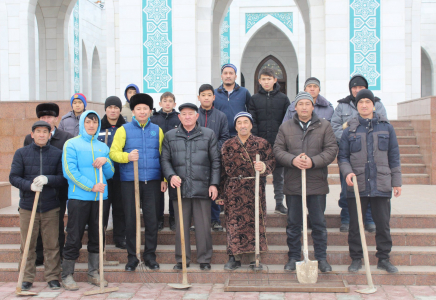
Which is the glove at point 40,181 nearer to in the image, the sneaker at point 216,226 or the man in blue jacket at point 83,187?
the man in blue jacket at point 83,187

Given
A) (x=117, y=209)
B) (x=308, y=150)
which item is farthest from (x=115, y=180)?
(x=308, y=150)

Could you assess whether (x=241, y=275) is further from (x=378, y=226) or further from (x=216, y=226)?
(x=378, y=226)

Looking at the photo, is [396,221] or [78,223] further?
[396,221]

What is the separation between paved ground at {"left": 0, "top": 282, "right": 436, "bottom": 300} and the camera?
13.1 ft

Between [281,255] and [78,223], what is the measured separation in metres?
1.97

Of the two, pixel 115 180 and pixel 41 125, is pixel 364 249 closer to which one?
pixel 115 180

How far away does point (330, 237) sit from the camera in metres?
4.94

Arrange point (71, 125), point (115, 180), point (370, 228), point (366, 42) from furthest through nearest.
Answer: point (366, 42) → point (71, 125) → point (370, 228) → point (115, 180)

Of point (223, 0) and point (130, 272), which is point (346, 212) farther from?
point (223, 0)

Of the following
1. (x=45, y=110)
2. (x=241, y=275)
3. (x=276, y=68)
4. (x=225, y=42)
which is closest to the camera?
(x=241, y=275)

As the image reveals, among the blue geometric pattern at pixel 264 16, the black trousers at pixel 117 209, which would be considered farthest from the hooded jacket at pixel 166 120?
the blue geometric pattern at pixel 264 16

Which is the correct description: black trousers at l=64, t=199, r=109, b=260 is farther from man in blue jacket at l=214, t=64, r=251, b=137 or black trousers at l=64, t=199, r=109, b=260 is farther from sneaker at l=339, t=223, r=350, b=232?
sneaker at l=339, t=223, r=350, b=232

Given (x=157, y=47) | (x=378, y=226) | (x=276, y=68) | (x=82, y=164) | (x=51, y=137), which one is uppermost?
(x=276, y=68)

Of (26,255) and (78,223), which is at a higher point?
(78,223)
